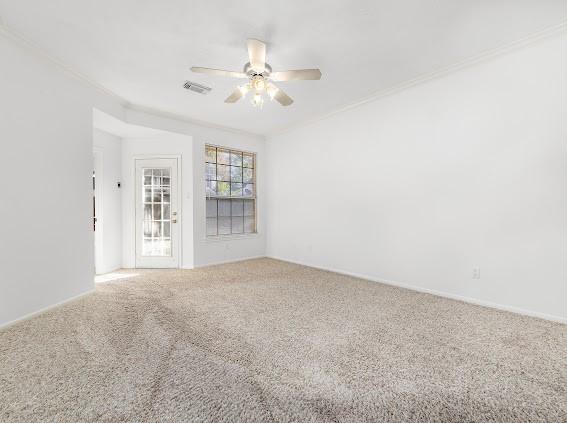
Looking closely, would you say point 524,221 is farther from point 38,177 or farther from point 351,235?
point 38,177

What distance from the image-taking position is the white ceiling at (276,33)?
7.25 feet

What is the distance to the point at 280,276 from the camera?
441 centimetres

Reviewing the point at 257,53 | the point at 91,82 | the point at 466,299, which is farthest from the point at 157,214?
the point at 466,299

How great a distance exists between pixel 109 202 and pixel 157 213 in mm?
787

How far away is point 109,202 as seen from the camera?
4719mm

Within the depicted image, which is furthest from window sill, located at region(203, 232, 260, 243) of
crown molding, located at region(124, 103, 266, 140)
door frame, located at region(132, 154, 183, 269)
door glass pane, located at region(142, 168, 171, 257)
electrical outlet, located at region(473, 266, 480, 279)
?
electrical outlet, located at region(473, 266, 480, 279)

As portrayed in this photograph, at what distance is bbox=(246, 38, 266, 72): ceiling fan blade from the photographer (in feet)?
7.68

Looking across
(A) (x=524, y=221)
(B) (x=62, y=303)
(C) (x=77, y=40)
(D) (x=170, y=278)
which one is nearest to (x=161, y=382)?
(B) (x=62, y=303)

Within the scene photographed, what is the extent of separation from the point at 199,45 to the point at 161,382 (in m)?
2.91

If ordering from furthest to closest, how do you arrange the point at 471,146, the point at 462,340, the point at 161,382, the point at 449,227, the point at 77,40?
the point at 449,227 < the point at 471,146 < the point at 77,40 < the point at 462,340 < the point at 161,382

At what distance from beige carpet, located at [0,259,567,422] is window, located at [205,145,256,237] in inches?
96.0

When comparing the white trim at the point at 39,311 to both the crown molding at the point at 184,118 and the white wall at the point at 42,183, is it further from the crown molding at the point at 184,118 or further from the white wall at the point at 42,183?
the crown molding at the point at 184,118

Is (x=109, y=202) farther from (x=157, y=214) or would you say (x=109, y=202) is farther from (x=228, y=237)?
(x=228, y=237)

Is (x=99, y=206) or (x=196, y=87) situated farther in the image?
(x=99, y=206)
